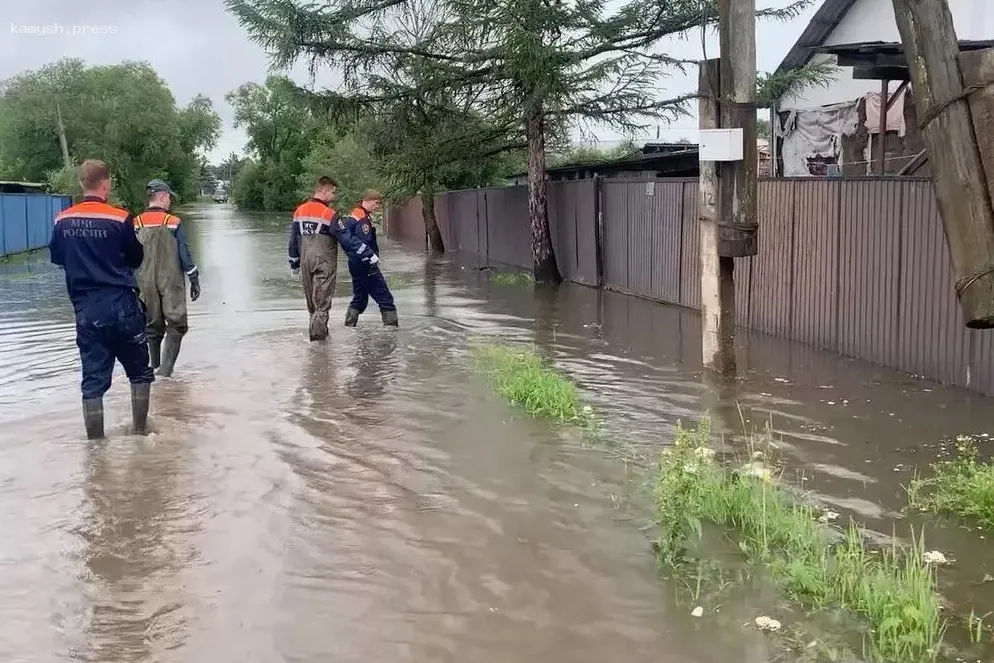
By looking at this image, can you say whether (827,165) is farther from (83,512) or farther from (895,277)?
(83,512)

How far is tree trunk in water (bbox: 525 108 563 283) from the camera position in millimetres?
17062

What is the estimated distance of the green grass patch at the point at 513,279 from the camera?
17.6 m

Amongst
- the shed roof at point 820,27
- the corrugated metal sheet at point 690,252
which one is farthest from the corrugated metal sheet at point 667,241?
the shed roof at point 820,27

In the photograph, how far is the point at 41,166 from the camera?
5859 cm

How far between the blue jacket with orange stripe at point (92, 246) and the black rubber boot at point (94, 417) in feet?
2.20

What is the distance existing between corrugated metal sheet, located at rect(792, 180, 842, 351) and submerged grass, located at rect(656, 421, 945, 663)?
423cm

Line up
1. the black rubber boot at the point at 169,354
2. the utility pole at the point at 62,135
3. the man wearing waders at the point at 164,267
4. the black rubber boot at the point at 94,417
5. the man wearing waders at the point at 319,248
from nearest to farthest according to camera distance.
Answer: the black rubber boot at the point at 94,417, the man wearing waders at the point at 164,267, the black rubber boot at the point at 169,354, the man wearing waders at the point at 319,248, the utility pole at the point at 62,135

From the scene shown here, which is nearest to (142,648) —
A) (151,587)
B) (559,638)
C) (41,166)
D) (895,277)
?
(151,587)

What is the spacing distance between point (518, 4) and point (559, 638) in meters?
11.8

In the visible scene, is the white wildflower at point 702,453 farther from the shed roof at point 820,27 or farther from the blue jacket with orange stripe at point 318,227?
the shed roof at point 820,27

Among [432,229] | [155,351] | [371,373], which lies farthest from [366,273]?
[432,229]

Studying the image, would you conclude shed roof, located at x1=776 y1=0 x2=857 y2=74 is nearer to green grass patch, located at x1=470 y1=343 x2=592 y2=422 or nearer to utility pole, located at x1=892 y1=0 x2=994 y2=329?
green grass patch, located at x1=470 y1=343 x2=592 y2=422

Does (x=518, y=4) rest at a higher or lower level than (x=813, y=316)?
higher

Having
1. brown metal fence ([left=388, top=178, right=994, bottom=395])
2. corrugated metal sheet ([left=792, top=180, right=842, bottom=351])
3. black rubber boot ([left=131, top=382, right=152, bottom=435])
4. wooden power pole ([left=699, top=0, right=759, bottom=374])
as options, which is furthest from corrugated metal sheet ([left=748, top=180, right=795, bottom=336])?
black rubber boot ([left=131, top=382, right=152, bottom=435])
